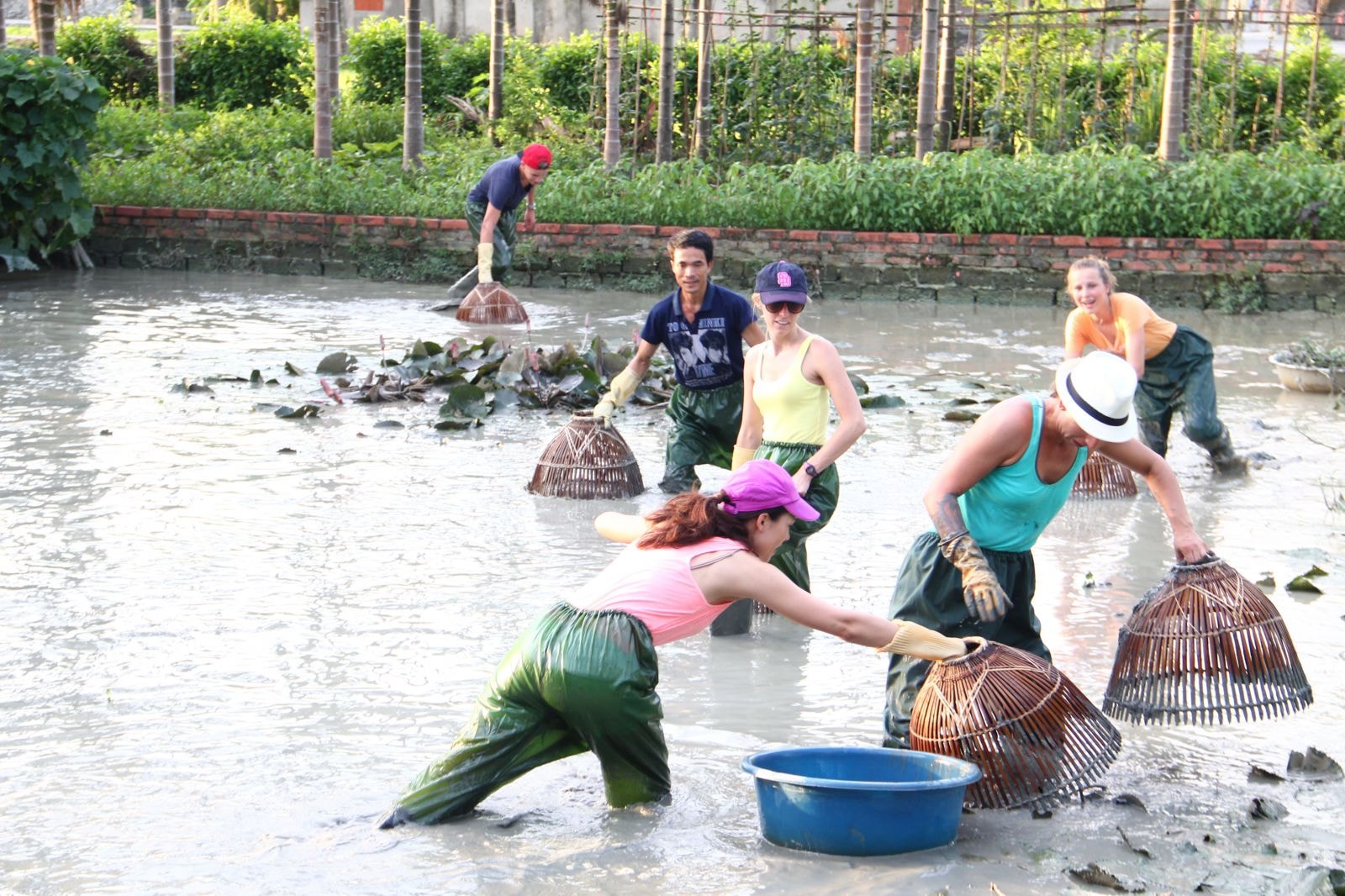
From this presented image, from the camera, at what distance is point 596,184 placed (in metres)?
18.0

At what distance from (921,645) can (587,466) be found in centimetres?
441

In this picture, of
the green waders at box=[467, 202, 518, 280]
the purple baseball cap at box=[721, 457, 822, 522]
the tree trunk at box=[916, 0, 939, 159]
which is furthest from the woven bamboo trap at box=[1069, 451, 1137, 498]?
the tree trunk at box=[916, 0, 939, 159]

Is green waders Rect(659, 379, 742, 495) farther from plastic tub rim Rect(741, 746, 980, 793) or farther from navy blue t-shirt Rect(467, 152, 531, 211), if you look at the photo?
navy blue t-shirt Rect(467, 152, 531, 211)

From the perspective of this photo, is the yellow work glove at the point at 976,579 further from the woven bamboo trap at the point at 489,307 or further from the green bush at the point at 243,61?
the green bush at the point at 243,61

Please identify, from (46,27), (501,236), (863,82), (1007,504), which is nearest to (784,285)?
(1007,504)

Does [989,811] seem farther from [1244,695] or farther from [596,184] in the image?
[596,184]

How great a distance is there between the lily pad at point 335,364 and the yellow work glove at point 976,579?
319 inches

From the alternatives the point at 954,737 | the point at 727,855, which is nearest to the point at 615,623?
the point at 727,855

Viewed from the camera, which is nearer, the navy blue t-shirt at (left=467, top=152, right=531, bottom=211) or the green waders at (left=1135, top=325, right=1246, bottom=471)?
the green waders at (left=1135, top=325, right=1246, bottom=471)

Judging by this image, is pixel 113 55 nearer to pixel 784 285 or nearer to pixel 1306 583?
pixel 784 285

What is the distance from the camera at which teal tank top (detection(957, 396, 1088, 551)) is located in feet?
15.4

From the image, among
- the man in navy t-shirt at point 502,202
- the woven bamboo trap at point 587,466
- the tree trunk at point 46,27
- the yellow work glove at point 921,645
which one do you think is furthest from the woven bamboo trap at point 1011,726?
the tree trunk at point 46,27

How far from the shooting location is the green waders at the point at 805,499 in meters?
6.24

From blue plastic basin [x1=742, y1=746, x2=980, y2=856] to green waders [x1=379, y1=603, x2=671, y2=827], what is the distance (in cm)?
37
